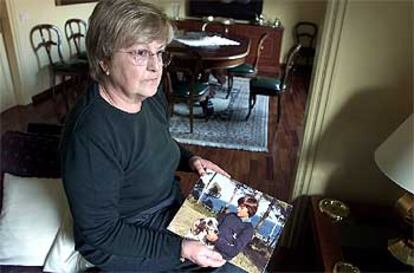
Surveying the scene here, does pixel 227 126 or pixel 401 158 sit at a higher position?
pixel 401 158

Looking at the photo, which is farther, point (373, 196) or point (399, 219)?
point (373, 196)

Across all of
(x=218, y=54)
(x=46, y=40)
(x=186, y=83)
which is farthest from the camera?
(x=46, y=40)

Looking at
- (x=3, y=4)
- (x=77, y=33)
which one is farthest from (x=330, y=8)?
(x=77, y=33)

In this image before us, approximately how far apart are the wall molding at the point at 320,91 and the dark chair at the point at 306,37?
4444 millimetres

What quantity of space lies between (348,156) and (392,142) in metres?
0.37

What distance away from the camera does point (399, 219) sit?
129 centimetres

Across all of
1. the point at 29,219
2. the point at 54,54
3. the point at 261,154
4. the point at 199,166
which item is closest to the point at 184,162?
the point at 199,166

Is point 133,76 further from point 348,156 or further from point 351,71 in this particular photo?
point 348,156

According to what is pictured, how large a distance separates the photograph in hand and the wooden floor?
31.8 inches

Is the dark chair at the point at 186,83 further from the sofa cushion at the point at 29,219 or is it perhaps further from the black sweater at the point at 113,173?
the black sweater at the point at 113,173

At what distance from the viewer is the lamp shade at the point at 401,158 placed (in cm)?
101

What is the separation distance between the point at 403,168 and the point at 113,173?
0.81 metres

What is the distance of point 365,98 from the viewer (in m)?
1.32

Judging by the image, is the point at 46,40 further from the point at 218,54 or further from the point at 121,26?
the point at 121,26
